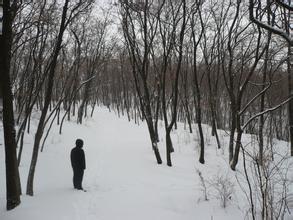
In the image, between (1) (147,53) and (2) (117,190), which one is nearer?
(2) (117,190)

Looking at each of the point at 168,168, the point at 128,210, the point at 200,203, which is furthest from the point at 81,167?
the point at 168,168

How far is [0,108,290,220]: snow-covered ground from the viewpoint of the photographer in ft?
20.6

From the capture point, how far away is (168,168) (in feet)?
37.7

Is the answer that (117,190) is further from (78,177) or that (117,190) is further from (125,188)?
(78,177)

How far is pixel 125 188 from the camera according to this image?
27.7 ft

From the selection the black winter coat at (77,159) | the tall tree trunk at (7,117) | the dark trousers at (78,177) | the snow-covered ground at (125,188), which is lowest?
the snow-covered ground at (125,188)

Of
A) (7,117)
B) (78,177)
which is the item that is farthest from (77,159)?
(7,117)

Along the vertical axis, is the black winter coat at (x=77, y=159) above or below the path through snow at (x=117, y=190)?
above

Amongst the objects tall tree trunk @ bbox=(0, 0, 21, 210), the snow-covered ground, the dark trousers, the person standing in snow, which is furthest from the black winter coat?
tall tree trunk @ bbox=(0, 0, 21, 210)

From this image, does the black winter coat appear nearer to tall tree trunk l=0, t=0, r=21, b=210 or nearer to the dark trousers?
the dark trousers

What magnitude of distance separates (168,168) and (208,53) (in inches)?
403

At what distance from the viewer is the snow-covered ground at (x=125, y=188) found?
629 cm

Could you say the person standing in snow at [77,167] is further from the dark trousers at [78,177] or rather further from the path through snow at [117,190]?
the path through snow at [117,190]

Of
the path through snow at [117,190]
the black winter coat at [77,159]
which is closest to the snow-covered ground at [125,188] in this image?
the path through snow at [117,190]
